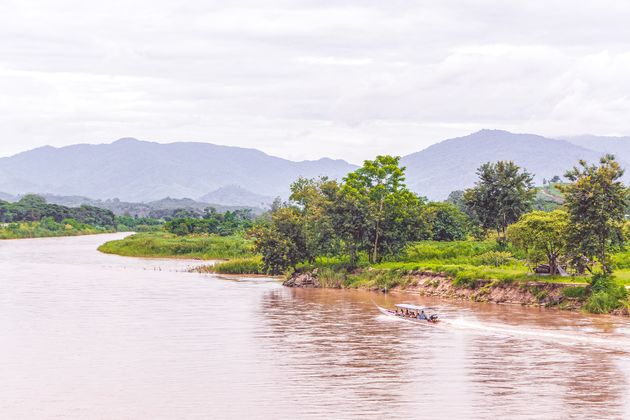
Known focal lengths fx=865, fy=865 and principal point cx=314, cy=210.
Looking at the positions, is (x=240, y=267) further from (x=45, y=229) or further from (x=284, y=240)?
(x=45, y=229)

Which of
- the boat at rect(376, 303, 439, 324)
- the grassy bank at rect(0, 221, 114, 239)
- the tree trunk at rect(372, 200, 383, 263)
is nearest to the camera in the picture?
the boat at rect(376, 303, 439, 324)

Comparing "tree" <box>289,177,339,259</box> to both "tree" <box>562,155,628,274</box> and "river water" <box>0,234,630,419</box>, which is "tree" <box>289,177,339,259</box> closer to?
"river water" <box>0,234,630,419</box>

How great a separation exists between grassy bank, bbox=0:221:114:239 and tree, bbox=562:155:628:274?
12975 centimetres

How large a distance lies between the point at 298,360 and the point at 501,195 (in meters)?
39.3

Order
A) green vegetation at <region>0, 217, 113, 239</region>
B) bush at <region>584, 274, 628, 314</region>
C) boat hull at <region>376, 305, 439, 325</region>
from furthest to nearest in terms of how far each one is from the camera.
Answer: green vegetation at <region>0, 217, 113, 239</region> → bush at <region>584, 274, 628, 314</region> → boat hull at <region>376, 305, 439, 325</region>

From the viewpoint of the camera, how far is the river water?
2644 centimetres

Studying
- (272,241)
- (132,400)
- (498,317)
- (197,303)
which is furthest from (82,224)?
(132,400)

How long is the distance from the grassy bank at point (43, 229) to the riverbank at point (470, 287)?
10468cm

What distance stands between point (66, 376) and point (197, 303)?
933 inches

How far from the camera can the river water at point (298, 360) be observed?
26.4 m

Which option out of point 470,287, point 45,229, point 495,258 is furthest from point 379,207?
point 45,229

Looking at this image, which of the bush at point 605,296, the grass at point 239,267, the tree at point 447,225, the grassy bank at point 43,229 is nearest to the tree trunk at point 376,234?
the tree at point 447,225

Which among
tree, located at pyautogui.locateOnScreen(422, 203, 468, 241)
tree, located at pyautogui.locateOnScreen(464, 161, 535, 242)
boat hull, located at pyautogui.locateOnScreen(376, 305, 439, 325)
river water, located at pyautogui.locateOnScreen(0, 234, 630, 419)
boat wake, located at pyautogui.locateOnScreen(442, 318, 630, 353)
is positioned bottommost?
river water, located at pyautogui.locateOnScreen(0, 234, 630, 419)

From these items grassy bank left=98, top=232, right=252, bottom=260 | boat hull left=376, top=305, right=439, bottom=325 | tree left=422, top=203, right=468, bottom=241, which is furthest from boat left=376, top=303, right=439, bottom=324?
grassy bank left=98, top=232, right=252, bottom=260
